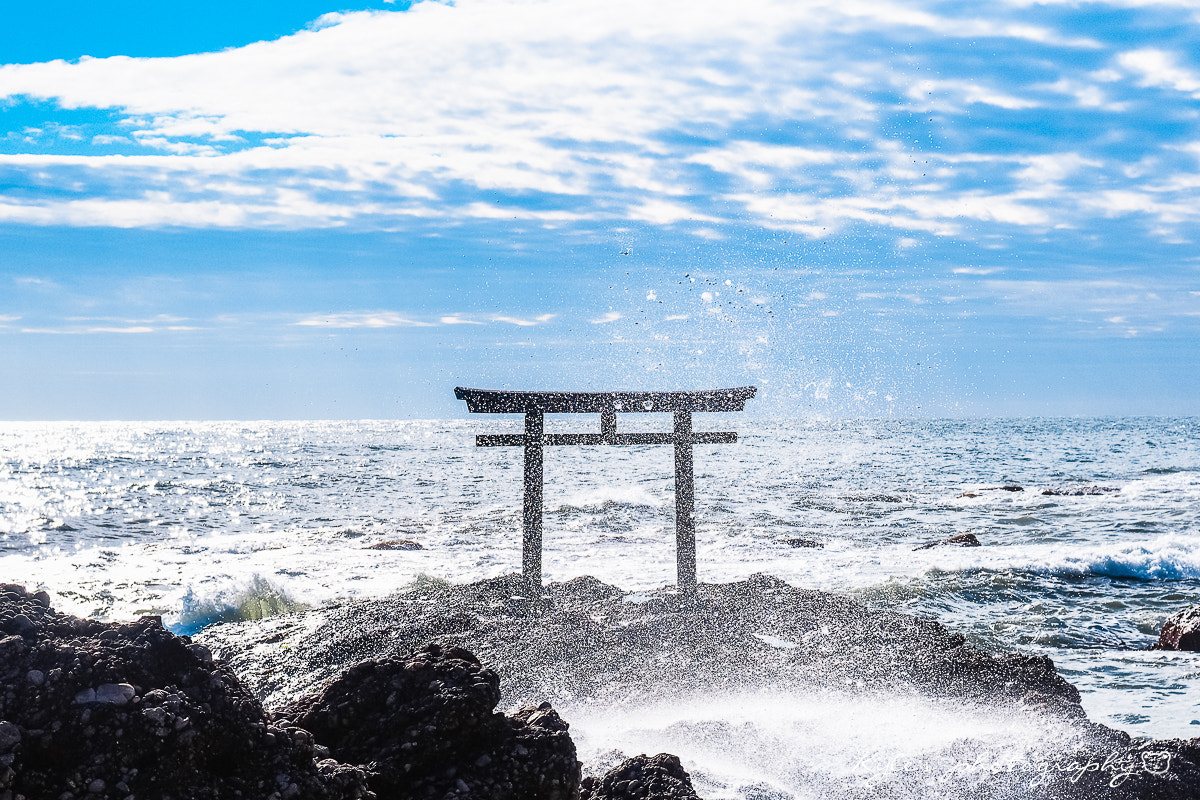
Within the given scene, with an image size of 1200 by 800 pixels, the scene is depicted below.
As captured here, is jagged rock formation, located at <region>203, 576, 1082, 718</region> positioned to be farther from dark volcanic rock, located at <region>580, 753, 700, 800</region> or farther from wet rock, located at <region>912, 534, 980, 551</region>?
wet rock, located at <region>912, 534, 980, 551</region>

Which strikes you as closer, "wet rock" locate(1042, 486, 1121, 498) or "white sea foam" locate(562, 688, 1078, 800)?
"white sea foam" locate(562, 688, 1078, 800)

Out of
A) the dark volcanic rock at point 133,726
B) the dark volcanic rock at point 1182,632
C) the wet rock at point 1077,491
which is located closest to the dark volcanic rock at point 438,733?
the dark volcanic rock at point 133,726

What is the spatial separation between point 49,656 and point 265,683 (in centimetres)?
558

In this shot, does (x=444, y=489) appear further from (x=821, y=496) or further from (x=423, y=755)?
(x=423, y=755)

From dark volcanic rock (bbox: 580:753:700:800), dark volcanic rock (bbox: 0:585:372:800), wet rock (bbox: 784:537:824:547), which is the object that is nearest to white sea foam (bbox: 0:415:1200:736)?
wet rock (bbox: 784:537:824:547)

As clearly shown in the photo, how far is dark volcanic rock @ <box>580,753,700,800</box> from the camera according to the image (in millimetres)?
4816

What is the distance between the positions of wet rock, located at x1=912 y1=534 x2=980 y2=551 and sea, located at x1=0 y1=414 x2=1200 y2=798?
0.40 meters

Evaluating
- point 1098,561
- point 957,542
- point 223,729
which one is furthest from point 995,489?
point 223,729

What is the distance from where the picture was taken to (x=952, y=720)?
760 cm

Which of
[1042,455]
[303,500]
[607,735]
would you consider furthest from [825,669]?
[1042,455]

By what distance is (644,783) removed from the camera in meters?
4.89

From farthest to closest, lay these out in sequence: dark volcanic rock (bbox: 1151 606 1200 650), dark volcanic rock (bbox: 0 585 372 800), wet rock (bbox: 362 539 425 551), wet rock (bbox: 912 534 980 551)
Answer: wet rock (bbox: 912 534 980 551)
wet rock (bbox: 362 539 425 551)
dark volcanic rock (bbox: 1151 606 1200 650)
dark volcanic rock (bbox: 0 585 372 800)

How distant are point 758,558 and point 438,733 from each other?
13.3 metres

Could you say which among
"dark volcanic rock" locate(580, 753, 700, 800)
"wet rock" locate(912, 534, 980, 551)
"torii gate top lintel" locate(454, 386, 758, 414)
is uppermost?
"torii gate top lintel" locate(454, 386, 758, 414)
